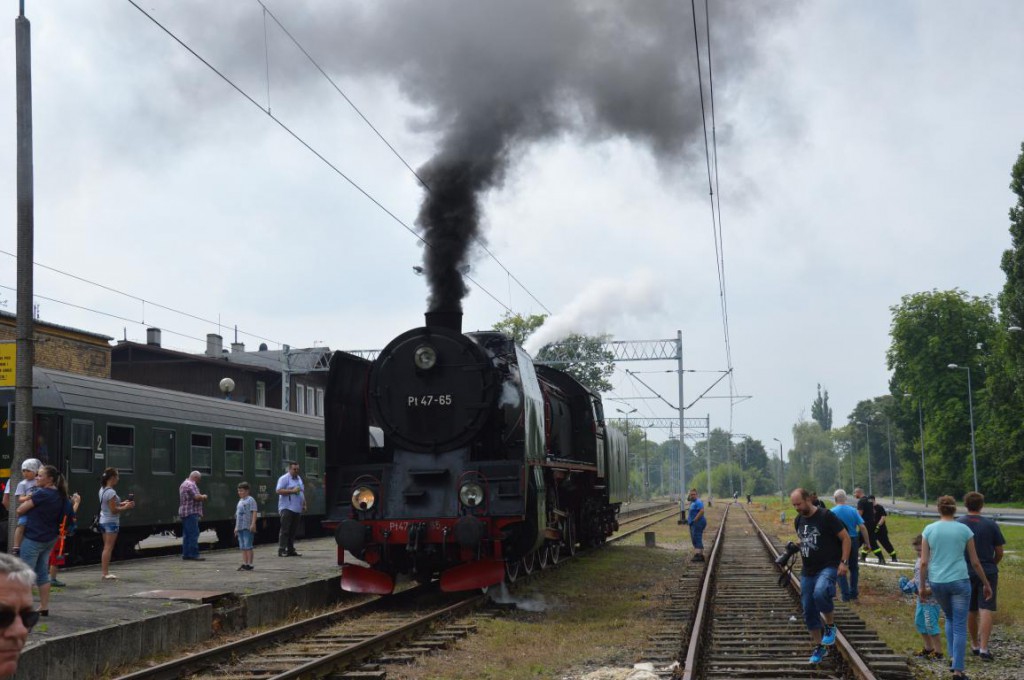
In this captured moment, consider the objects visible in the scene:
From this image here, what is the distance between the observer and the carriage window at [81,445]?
51.7ft

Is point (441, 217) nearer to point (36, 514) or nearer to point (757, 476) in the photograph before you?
point (36, 514)

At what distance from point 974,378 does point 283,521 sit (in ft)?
179

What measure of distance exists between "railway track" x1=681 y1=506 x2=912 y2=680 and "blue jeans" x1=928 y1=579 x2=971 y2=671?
41 centimetres

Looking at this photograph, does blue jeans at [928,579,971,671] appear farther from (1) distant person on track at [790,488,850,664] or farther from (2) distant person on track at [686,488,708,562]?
(2) distant person on track at [686,488,708,562]

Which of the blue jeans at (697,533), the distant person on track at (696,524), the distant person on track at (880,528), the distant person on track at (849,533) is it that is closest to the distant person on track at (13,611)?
the distant person on track at (849,533)

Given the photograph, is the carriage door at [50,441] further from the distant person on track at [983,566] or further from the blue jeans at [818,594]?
the distant person on track at [983,566]

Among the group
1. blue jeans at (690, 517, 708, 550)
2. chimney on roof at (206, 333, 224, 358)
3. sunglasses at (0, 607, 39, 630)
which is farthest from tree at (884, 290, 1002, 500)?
sunglasses at (0, 607, 39, 630)

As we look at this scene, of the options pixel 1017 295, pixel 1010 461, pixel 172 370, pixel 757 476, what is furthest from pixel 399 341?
pixel 757 476

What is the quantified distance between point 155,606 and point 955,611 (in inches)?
296

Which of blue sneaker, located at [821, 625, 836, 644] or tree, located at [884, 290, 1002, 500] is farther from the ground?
tree, located at [884, 290, 1002, 500]

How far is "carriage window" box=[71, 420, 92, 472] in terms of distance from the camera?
15.8 metres

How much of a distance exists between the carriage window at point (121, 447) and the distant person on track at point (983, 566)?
12746 millimetres

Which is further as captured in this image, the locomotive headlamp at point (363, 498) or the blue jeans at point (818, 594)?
the locomotive headlamp at point (363, 498)

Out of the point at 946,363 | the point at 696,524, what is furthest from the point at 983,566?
the point at 946,363
